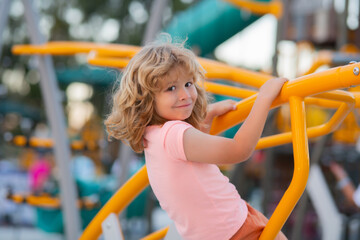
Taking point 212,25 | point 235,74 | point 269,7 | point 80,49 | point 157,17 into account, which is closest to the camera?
point 235,74

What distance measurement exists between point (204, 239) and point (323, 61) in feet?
3.13

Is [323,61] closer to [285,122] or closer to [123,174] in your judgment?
[123,174]

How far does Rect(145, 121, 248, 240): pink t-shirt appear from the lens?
3.13 feet

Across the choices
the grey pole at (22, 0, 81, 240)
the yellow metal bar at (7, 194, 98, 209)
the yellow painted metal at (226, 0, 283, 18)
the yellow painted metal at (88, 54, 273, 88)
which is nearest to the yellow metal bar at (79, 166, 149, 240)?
the yellow painted metal at (88, 54, 273, 88)

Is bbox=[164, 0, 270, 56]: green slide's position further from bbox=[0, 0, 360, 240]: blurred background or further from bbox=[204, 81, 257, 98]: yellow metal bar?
bbox=[204, 81, 257, 98]: yellow metal bar

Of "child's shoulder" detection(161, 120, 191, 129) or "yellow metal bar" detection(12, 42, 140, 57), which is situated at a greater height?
"child's shoulder" detection(161, 120, 191, 129)

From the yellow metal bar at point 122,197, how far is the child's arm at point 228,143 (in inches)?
11.9

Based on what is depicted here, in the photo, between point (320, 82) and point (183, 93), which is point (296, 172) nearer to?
point (320, 82)

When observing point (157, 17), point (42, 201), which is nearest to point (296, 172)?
point (157, 17)

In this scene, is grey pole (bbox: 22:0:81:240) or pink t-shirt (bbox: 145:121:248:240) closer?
pink t-shirt (bbox: 145:121:248:240)

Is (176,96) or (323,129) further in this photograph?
(323,129)

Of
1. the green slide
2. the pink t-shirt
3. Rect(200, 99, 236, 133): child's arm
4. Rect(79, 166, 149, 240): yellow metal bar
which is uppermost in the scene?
Rect(200, 99, 236, 133): child's arm

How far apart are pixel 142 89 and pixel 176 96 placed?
7cm

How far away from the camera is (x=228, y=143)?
2.96 ft
